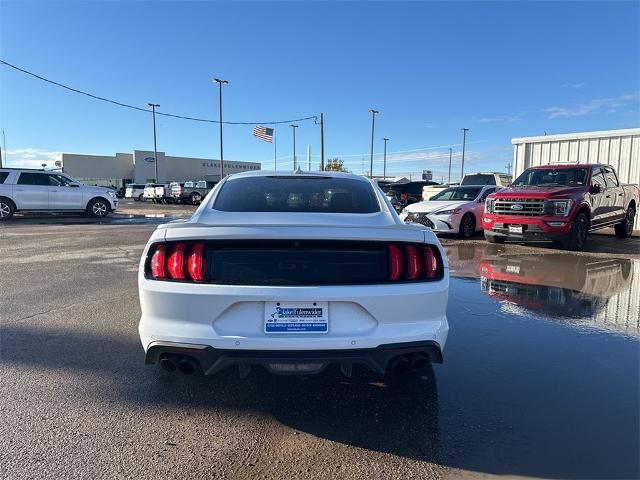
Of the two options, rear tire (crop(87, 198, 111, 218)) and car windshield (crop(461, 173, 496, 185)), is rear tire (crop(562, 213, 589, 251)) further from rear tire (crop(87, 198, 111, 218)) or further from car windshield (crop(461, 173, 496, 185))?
rear tire (crop(87, 198, 111, 218))

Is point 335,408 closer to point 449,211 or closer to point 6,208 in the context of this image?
point 449,211

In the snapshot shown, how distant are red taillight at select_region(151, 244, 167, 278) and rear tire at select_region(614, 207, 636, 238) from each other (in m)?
13.7

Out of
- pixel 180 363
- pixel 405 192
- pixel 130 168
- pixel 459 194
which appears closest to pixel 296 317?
pixel 180 363

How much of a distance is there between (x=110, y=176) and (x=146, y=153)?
20.8ft

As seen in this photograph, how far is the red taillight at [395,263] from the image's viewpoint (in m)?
2.88

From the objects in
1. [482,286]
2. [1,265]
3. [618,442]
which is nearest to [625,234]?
[482,286]

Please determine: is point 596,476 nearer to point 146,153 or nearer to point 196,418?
point 196,418

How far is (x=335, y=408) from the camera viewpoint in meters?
3.13

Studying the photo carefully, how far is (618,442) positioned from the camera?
271 centimetres

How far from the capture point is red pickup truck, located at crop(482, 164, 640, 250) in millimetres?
9984

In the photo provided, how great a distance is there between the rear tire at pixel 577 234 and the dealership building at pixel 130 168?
60.5 m

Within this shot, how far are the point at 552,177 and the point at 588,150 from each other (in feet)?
18.8

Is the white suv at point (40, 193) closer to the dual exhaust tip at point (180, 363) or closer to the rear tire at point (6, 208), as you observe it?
the rear tire at point (6, 208)

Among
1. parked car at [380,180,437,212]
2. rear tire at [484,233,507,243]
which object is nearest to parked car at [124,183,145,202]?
parked car at [380,180,437,212]
